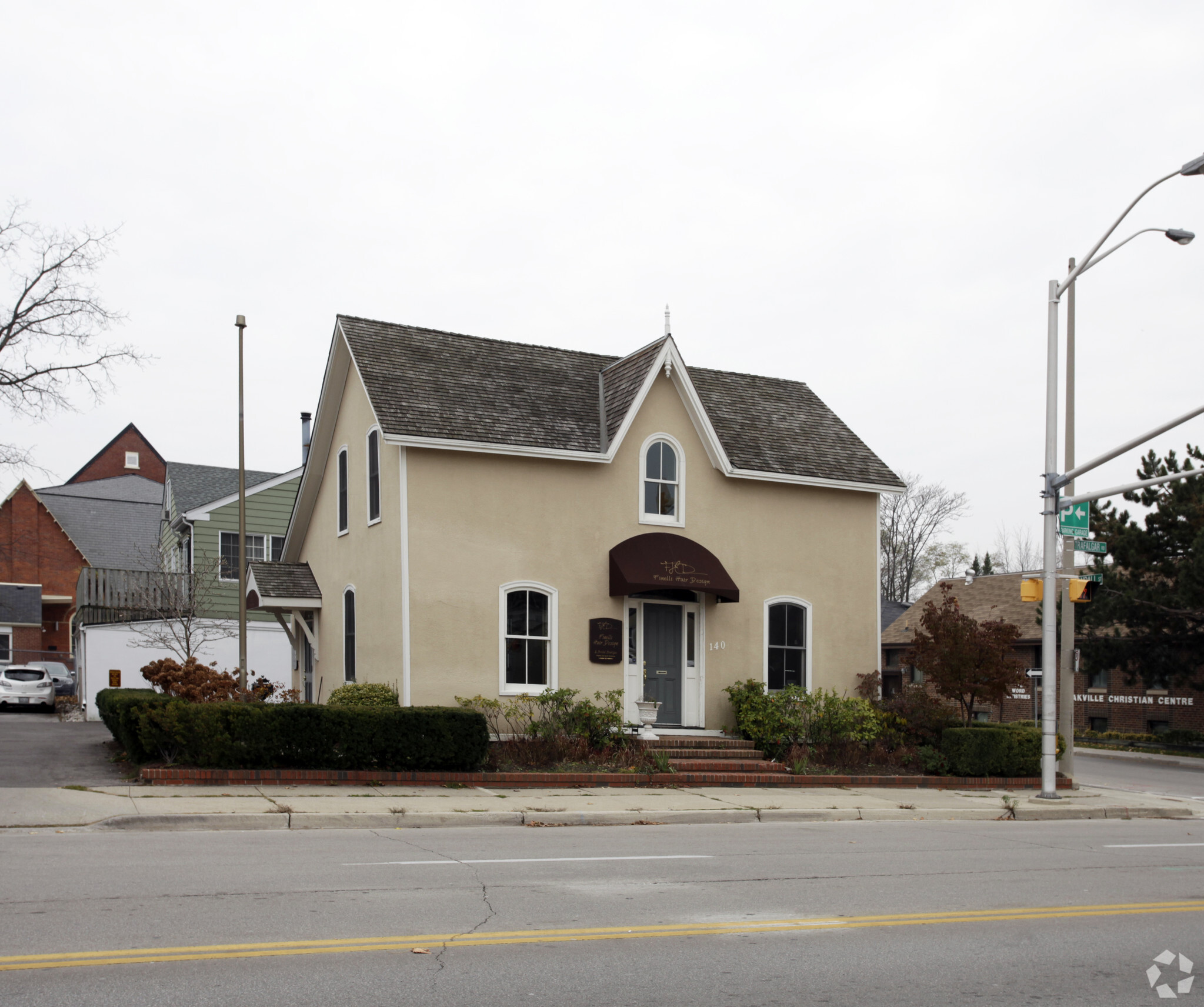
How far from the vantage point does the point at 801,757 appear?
19.4 metres

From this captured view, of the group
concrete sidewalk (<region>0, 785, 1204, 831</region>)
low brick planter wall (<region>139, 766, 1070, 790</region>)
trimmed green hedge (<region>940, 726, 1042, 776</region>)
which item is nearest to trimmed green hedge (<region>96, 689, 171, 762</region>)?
low brick planter wall (<region>139, 766, 1070, 790</region>)

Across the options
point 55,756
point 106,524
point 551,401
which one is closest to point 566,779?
point 551,401

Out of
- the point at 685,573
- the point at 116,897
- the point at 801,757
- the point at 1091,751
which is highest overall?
the point at 685,573

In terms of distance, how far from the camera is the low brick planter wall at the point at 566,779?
15117 millimetres

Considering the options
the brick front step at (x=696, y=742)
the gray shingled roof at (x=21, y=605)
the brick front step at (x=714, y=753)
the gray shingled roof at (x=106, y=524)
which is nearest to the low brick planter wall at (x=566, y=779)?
the brick front step at (x=714, y=753)

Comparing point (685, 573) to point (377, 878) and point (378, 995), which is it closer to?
point (377, 878)

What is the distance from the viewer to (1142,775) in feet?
90.5

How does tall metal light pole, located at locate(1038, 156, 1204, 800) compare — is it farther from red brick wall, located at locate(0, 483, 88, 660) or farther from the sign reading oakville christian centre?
red brick wall, located at locate(0, 483, 88, 660)

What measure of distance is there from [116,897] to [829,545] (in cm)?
1652

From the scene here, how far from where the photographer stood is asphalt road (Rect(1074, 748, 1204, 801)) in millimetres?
23781

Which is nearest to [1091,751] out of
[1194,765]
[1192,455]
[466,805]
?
[1194,765]

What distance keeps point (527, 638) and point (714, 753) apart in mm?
3686

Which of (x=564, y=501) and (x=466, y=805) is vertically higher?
(x=564, y=501)

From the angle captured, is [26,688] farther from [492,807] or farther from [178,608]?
[492,807]
